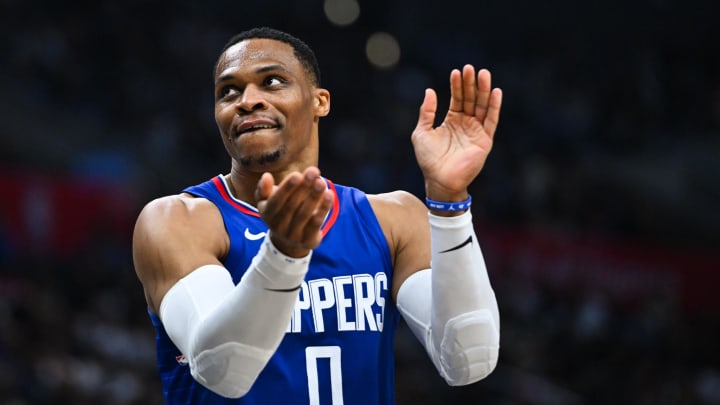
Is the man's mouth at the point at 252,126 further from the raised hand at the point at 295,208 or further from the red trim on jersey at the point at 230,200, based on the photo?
the raised hand at the point at 295,208

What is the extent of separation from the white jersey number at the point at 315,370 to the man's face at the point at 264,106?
0.71m

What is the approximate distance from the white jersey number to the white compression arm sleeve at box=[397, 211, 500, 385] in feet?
1.15

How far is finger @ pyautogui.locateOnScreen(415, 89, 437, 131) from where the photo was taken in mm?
3734

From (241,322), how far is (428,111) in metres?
1.06

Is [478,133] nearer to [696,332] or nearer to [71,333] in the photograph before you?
[71,333]

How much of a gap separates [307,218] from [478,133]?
3.02ft

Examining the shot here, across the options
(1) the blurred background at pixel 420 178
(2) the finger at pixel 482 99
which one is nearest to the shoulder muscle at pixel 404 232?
(2) the finger at pixel 482 99

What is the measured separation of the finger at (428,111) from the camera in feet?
12.3

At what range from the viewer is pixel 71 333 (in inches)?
391

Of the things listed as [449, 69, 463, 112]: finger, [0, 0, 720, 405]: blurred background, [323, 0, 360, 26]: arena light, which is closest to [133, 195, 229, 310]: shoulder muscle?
[449, 69, 463, 112]: finger

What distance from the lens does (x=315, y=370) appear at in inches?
148

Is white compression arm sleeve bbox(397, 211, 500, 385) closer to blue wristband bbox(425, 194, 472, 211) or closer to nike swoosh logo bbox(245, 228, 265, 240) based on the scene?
blue wristband bbox(425, 194, 472, 211)

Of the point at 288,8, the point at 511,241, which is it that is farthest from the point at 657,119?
the point at 288,8

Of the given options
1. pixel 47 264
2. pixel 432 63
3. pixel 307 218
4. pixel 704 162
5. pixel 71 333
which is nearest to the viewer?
pixel 307 218
